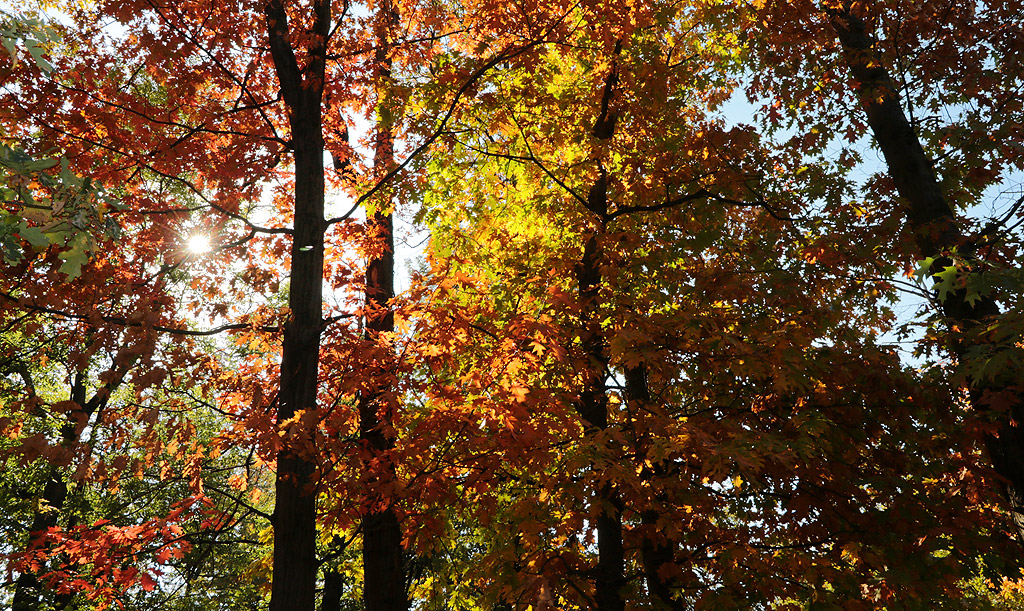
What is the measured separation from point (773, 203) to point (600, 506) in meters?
4.99

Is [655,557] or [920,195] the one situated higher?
[920,195]

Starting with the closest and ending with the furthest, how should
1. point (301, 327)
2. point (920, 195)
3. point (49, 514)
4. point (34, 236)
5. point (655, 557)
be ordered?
point (34, 236) → point (301, 327) → point (920, 195) → point (655, 557) → point (49, 514)

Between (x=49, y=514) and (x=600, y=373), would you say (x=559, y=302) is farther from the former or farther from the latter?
(x=49, y=514)

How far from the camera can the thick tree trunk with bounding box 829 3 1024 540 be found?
6855 millimetres

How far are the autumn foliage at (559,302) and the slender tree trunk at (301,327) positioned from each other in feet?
0.11

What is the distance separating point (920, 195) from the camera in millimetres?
8125

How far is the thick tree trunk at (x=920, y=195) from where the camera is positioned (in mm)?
6855

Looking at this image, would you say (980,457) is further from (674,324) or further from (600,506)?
(600,506)

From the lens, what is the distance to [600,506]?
6988mm

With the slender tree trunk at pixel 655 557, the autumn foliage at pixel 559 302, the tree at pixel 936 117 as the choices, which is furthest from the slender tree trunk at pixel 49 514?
the tree at pixel 936 117

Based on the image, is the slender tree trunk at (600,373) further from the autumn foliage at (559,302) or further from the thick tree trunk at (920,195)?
the thick tree trunk at (920,195)

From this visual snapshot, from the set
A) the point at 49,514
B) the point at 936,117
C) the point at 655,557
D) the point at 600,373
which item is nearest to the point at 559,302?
the point at 600,373

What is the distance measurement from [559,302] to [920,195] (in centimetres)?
514

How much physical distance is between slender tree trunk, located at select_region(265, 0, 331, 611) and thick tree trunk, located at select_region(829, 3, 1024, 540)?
6818 millimetres
